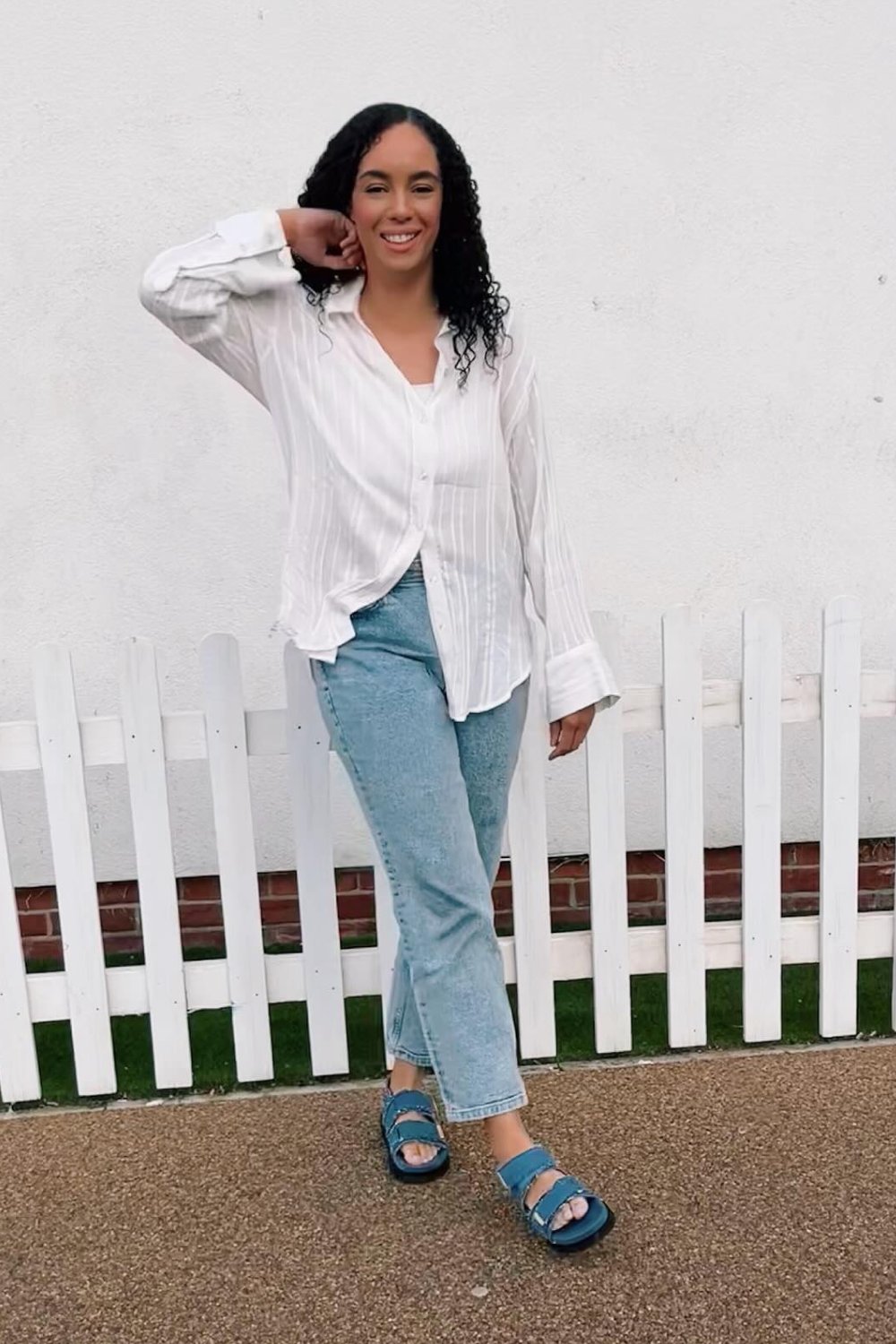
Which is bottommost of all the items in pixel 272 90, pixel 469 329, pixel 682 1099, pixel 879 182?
pixel 682 1099

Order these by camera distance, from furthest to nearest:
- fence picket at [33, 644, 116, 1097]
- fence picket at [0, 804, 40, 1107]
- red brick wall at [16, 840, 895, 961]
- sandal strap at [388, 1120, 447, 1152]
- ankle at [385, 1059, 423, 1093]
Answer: red brick wall at [16, 840, 895, 961] < fence picket at [0, 804, 40, 1107] < fence picket at [33, 644, 116, 1097] < ankle at [385, 1059, 423, 1093] < sandal strap at [388, 1120, 447, 1152]

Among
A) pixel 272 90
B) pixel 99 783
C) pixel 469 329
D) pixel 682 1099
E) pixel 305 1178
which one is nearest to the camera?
pixel 469 329

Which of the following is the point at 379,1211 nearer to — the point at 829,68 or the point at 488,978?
the point at 488,978

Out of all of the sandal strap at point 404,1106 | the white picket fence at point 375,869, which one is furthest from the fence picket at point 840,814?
the sandal strap at point 404,1106

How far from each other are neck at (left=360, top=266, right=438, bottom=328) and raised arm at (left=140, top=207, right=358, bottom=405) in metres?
0.06

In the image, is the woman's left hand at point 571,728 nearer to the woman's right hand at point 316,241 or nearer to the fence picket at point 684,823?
the fence picket at point 684,823

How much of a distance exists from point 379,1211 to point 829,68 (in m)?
3.25

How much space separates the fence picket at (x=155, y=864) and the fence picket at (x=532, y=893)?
79 centimetres

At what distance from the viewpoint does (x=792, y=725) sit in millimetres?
3641

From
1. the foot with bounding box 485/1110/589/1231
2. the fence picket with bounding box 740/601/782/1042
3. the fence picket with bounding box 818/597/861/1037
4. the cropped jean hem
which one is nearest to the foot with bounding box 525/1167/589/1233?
the foot with bounding box 485/1110/589/1231

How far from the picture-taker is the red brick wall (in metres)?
3.65

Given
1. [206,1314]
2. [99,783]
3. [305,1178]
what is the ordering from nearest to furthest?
1. [206,1314]
2. [305,1178]
3. [99,783]

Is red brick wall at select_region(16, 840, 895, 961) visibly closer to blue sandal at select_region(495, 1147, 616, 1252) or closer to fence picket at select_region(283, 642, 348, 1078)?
fence picket at select_region(283, 642, 348, 1078)

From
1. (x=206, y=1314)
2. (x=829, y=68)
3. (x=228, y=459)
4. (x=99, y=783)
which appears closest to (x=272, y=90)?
(x=228, y=459)
